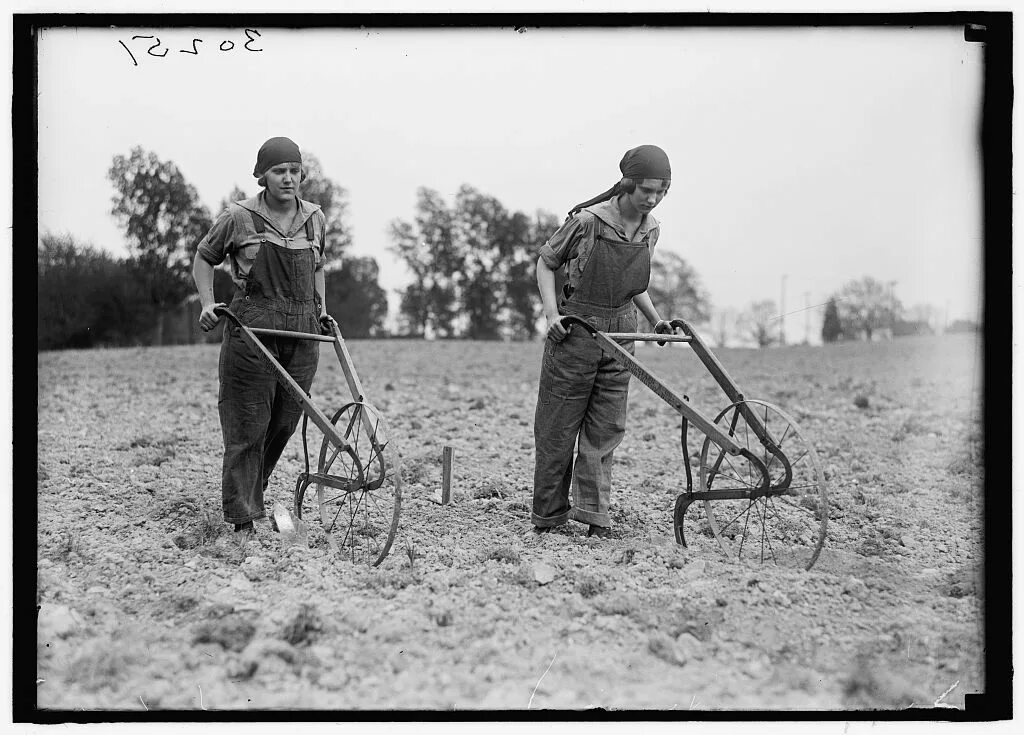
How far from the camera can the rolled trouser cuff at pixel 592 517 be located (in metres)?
5.10

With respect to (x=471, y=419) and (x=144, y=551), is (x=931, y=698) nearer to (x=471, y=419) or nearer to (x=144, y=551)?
(x=144, y=551)

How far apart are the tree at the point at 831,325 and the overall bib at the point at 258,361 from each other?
527cm

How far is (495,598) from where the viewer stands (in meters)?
4.21

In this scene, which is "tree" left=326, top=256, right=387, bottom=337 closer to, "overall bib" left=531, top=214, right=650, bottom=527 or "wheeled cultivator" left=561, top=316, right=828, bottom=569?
"overall bib" left=531, top=214, right=650, bottom=527

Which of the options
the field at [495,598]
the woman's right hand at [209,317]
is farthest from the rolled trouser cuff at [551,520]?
the woman's right hand at [209,317]

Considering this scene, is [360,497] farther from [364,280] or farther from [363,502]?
[364,280]

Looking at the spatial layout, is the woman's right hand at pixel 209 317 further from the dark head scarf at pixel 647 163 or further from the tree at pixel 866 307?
the tree at pixel 866 307

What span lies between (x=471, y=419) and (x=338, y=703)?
4752 millimetres

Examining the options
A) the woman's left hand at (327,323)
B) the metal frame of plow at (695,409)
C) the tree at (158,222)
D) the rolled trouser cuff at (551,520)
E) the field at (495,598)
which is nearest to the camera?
the field at (495,598)

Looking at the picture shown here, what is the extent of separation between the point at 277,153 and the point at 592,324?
5.72 ft

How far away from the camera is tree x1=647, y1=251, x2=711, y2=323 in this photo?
8656 mm

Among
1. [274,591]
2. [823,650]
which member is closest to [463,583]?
[274,591]

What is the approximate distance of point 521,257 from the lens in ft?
30.8

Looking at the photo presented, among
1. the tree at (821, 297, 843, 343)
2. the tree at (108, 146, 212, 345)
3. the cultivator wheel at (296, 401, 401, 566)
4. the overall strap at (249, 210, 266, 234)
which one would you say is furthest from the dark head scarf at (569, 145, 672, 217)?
the tree at (821, 297, 843, 343)
